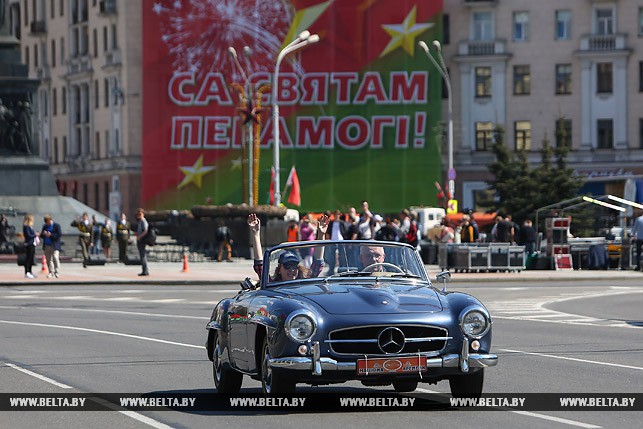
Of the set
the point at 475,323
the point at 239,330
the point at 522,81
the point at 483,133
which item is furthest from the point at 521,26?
the point at 475,323

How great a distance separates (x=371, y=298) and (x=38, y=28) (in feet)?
360

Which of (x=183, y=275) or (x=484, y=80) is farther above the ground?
(x=484, y=80)

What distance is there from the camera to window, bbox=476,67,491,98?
9762 cm

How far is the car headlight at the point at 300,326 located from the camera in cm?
1207

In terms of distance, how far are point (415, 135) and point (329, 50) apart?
6788 millimetres

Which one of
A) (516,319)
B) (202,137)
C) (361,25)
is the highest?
(361,25)

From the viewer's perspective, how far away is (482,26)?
97.9 m

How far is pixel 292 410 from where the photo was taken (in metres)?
12.4

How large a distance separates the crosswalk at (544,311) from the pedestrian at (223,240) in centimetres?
2336

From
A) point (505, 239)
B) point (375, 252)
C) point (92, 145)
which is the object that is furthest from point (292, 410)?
point (92, 145)

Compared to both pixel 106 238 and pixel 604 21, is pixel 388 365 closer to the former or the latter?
pixel 106 238

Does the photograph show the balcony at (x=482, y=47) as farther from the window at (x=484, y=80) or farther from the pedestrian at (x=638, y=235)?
the pedestrian at (x=638, y=235)

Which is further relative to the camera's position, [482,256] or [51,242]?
[482,256]

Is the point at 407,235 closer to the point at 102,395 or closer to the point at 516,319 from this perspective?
the point at 516,319
